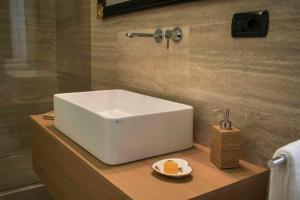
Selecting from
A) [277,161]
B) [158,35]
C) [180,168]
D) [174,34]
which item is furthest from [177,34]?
[277,161]

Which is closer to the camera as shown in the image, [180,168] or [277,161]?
[277,161]

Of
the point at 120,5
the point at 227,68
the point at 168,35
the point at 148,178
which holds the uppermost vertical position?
the point at 120,5

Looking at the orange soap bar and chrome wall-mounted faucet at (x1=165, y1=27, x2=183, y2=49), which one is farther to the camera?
chrome wall-mounted faucet at (x1=165, y1=27, x2=183, y2=49)

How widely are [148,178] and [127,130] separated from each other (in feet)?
0.55

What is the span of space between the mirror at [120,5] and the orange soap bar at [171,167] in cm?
66

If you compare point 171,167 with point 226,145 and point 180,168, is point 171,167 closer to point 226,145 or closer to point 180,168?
point 180,168

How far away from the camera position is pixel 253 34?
0.93m

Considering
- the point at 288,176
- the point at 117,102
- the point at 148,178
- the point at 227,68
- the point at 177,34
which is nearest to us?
the point at 288,176

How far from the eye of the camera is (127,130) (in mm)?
937

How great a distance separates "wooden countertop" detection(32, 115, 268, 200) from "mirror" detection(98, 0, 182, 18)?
0.65 metres

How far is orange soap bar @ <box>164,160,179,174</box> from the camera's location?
33.9 inches

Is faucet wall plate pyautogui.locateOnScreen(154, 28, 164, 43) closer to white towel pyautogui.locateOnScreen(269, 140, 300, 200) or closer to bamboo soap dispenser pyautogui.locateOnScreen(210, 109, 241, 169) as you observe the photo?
bamboo soap dispenser pyautogui.locateOnScreen(210, 109, 241, 169)

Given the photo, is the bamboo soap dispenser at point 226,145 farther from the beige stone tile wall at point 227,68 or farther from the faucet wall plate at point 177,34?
the faucet wall plate at point 177,34

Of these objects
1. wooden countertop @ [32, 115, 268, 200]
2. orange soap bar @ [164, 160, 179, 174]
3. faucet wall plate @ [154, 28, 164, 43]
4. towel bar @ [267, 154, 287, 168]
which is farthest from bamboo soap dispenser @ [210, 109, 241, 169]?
faucet wall plate @ [154, 28, 164, 43]
